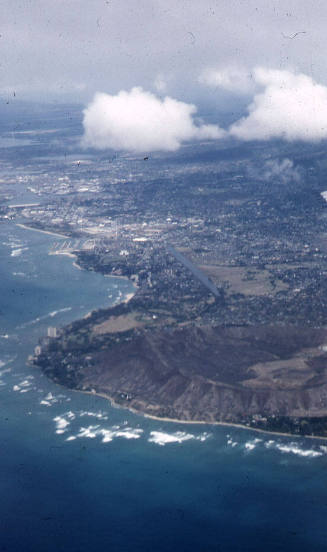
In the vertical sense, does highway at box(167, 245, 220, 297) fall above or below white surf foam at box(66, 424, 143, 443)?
above

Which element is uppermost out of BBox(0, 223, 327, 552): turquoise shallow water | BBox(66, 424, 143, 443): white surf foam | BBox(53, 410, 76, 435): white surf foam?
BBox(53, 410, 76, 435): white surf foam

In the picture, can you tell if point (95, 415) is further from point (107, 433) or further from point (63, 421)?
point (107, 433)

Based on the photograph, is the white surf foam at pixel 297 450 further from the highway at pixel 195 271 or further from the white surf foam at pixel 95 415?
the highway at pixel 195 271

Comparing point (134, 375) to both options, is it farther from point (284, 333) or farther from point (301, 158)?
point (301, 158)

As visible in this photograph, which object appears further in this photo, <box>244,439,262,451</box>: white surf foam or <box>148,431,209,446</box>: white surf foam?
<box>148,431,209,446</box>: white surf foam

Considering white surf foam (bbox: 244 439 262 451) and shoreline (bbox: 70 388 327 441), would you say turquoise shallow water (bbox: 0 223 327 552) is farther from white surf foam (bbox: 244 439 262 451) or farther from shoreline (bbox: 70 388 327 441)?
shoreline (bbox: 70 388 327 441)

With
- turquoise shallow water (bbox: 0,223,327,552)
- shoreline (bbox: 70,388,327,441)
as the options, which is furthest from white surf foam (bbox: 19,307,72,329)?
shoreline (bbox: 70,388,327,441)

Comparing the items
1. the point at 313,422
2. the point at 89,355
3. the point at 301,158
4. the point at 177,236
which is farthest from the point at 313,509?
the point at 301,158

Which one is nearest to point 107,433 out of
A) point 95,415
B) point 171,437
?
point 95,415
